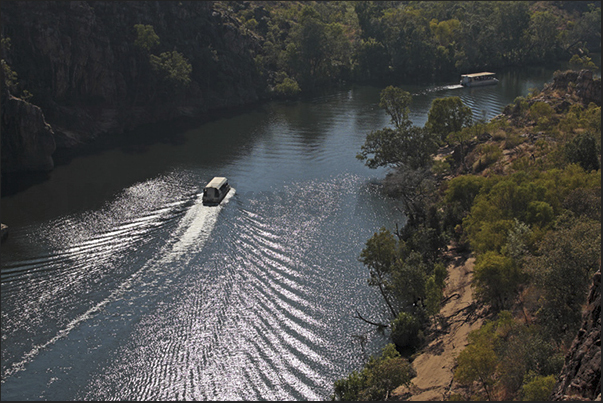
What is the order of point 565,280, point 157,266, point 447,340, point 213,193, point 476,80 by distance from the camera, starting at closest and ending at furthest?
point 565,280, point 447,340, point 157,266, point 213,193, point 476,80

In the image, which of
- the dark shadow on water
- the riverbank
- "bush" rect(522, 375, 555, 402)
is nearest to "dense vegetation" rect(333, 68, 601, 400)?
"bush" rect(522, 375, 555, 402)

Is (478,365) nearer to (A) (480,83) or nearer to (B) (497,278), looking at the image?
(B) (497,278)

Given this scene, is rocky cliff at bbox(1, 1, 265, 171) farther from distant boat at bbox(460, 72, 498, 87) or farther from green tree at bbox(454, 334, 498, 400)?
green tree at bbox(454, 334, 498, 400)

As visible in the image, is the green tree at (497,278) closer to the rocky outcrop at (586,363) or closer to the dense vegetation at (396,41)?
the rocky outcrop at (586,363)

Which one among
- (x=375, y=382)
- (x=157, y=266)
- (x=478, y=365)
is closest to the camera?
(x=478, y=365)

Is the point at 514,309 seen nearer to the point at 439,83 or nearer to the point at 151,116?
the point at 151,116

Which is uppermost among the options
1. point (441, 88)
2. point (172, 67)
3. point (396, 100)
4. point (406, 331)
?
point (172, 67)

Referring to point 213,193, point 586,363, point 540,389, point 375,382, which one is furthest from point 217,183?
point 586,363
